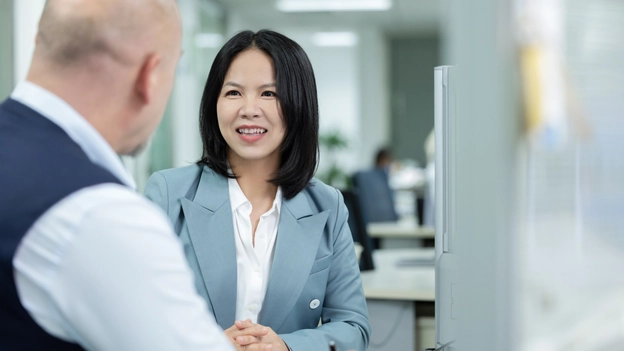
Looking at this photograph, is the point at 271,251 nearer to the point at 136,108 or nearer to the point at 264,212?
the point at 264,212

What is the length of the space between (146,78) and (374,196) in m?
4.42

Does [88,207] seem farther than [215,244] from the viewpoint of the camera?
No

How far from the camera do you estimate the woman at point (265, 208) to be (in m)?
1.57

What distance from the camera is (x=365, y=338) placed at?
5.43ft

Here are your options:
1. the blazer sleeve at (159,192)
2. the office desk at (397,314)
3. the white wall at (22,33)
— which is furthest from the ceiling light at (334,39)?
the blazer sleeve at (159,192)

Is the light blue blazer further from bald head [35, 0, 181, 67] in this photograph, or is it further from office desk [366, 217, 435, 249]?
office desk [366, 217, 435, 249]

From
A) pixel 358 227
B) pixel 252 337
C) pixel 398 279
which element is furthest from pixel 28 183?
pixel 358 227

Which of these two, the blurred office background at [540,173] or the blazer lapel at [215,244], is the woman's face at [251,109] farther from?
the blurred office background at [540,173]

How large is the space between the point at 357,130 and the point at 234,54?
10223 millimetres

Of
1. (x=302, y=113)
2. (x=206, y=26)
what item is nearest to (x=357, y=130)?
(x=206, y=26)

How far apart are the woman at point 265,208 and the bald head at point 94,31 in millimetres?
682

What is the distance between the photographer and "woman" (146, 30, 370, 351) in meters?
1.57

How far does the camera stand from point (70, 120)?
886 mm

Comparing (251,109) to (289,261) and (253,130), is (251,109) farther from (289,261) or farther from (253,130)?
(289,261)
